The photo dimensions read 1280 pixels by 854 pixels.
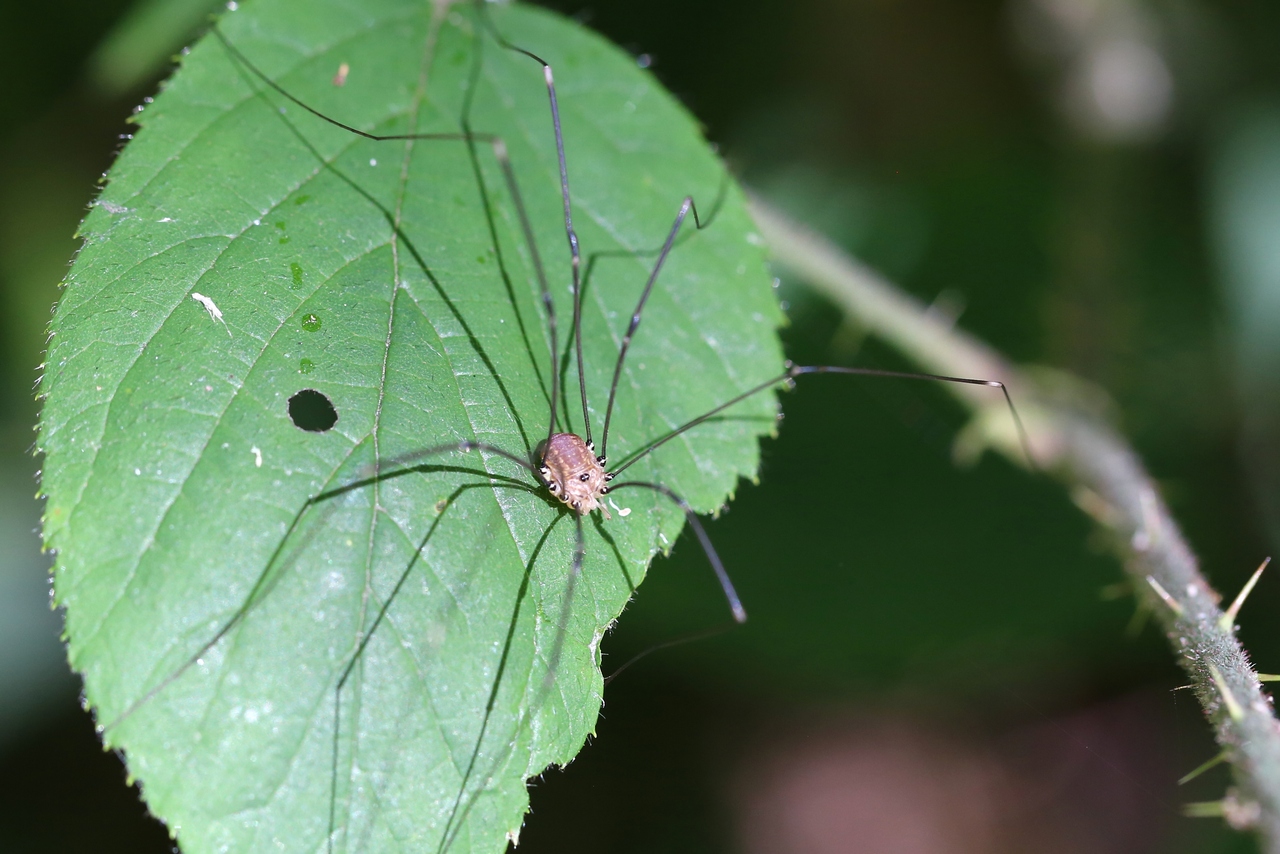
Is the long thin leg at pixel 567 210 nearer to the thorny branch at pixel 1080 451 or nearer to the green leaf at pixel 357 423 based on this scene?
the green leaf at pixel 357 423

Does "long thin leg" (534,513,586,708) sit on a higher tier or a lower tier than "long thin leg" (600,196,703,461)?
lower

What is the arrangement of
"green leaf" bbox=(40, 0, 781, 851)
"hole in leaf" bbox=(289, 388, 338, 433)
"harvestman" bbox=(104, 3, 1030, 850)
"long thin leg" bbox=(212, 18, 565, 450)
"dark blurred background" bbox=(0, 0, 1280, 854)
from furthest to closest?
"dark blurred background" bbox=(0, 0, 1280, 854), "long thin leg" bbox=(212, 18, 565, 450), "harvestman" bbox=(104, 3, 1030, 850), "hole in leaf" bbox=(289, 388, 338, 433), "green leaf" bbox=(40, 0, 781, 851)

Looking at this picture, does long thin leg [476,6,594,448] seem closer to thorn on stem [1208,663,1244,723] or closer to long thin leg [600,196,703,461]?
long thin leg [600,196,703,461]

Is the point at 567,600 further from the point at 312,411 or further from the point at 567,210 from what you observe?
the point at 567,210

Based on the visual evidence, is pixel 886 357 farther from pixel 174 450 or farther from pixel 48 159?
pixel 48 159

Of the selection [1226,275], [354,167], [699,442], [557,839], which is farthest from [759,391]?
[1226,275]

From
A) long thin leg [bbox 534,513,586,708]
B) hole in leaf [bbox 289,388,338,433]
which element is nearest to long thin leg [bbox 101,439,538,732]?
hole in leaf [bbox 289,388,338,433]
